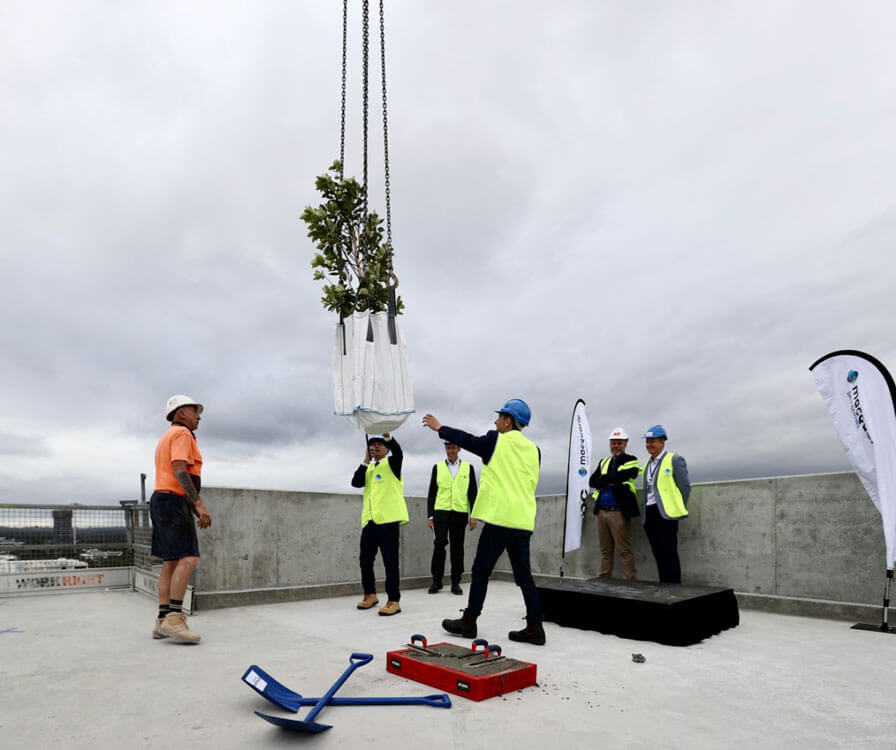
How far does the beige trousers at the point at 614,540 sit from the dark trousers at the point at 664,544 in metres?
0.42

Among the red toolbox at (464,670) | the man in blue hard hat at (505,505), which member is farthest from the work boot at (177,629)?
the man in blue hard hat at (505,505)

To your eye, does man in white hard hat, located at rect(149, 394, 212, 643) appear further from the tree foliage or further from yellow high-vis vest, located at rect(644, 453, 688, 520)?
yellow high-vis vest, located at rect(644, 453, 688, 520)

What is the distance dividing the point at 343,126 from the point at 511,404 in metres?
3.28

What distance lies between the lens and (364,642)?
4.37 meters

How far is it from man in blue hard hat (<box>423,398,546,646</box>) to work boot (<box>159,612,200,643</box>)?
76.6 inches

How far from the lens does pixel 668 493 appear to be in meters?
6.16

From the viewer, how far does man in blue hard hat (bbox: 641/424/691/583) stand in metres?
6.11

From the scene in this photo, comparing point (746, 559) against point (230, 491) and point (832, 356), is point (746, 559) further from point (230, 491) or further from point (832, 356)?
point (230, 491)

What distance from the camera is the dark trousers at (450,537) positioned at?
7.12 meters

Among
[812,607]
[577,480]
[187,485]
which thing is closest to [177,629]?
[187,485]

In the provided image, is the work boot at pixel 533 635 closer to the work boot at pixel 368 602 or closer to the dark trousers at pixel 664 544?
the work boot at pixel 368 602

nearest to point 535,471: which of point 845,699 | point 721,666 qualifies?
point 721,666

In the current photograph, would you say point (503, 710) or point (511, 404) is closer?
point (503, 710)

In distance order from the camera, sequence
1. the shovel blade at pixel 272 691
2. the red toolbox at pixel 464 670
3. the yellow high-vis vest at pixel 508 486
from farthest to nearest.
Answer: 1. the yellow high-vis vest at pixel 508 486
2. the red toolbox at pixel 464 670
3. the shovel blade at pixel 272 691
